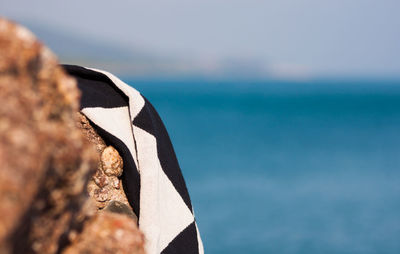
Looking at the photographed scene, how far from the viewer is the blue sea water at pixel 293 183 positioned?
22.0m

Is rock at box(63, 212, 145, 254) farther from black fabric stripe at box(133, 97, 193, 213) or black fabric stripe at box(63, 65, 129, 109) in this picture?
black fabric stripe at box(63, 65, 129, 109)

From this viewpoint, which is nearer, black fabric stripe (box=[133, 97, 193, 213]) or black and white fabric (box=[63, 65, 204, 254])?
black and white fabric (box=[63, 65, 204, 254])

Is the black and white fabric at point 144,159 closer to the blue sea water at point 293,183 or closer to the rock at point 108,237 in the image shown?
the rock at point 108,237

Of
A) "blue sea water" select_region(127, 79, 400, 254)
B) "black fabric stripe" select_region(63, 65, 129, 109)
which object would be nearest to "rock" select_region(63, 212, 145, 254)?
"black fabric stripe" select_region(63, 65, 129, 109)

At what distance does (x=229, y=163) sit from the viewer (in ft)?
132

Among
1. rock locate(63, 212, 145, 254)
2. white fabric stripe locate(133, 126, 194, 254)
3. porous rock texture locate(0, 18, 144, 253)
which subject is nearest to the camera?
porous rock texture locate(0, 18, 144, 253)

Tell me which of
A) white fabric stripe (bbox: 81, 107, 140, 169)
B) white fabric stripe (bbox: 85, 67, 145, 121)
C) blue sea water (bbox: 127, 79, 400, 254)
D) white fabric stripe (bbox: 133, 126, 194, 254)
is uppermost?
white fabric stripe (bbox: 85, 67, 145, 121)

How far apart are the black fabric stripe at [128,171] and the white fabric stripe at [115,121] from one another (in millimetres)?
19

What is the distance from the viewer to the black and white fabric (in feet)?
6.91

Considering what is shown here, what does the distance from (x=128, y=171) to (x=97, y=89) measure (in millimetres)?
439

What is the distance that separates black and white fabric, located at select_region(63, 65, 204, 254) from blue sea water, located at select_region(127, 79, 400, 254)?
17968 mm

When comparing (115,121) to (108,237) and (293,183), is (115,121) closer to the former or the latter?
(108,237)

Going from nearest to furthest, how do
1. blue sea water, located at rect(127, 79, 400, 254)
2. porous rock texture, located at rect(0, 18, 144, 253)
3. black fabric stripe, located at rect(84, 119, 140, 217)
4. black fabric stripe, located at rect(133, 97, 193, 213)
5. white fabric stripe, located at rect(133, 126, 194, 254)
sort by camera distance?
porous rock texture, located at rect(0, 18, 144, 253), white fabric stripe, located at rect(133, 126, 194, 254), black fabric stripe, located at rect(84, 119, 140, 217), black fabric stripe, located at rect(133, 97, 193, 213), blue sea water, located at rect(127, 79, 400, 254)

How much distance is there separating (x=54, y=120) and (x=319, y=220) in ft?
84.3
